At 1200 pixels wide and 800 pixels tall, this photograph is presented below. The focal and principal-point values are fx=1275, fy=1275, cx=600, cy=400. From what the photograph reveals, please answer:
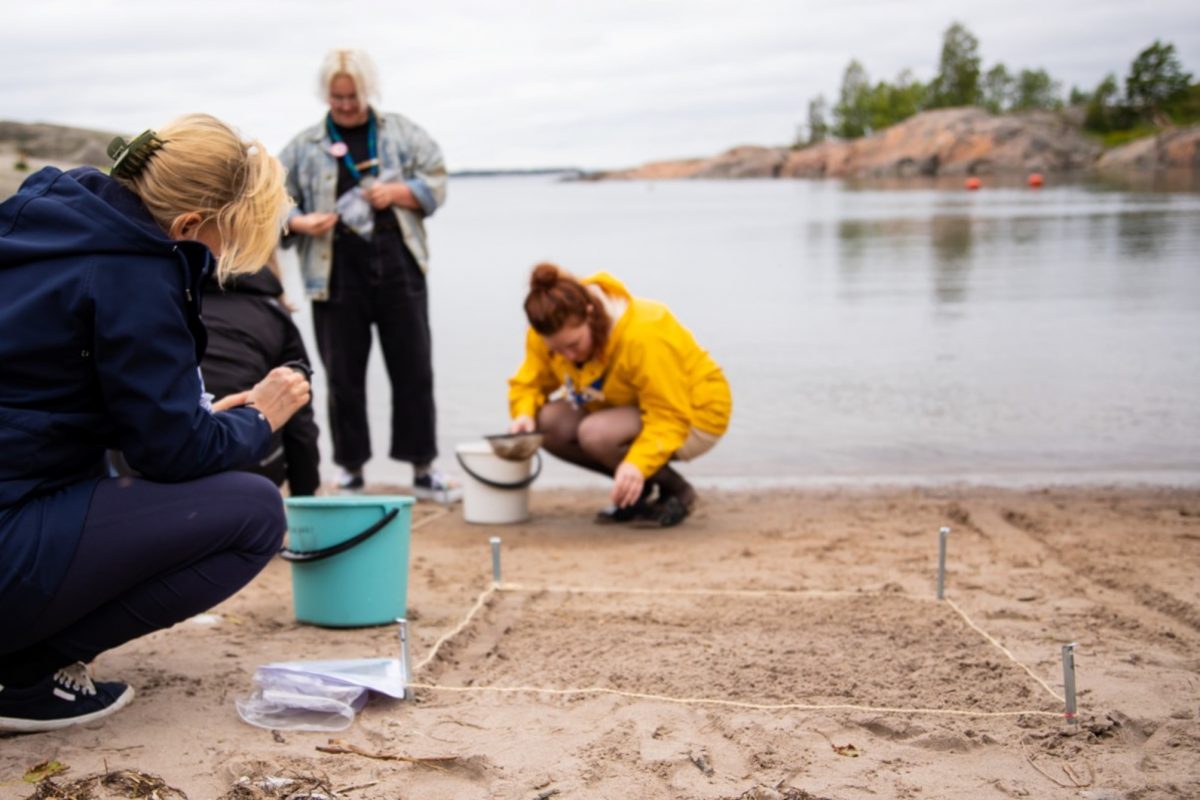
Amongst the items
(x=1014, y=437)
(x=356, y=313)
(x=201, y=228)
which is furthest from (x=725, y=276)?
(x=201, y=228)

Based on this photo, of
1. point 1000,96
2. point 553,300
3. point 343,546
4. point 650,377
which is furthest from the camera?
point 1000,96

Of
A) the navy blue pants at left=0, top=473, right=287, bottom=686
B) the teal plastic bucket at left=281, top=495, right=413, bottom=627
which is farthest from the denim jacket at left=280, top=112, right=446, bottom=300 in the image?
the navy blue pants at left=0, top=473, right=287, bottom=686

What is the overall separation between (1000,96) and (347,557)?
351 ft

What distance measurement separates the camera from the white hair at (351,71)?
5.62m

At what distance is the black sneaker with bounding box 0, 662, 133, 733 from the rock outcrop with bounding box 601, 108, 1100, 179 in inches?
2347

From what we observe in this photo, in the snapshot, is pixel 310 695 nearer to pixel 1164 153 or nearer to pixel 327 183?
pixel 327 183

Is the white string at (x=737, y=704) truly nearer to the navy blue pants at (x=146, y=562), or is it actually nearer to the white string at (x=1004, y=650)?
the white string at (x=1004, y=650)

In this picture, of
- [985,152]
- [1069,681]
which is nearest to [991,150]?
[985,152]

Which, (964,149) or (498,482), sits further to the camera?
(964,149)

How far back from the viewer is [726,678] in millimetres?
3221

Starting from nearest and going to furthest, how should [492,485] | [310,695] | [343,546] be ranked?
[310,695] < [343,546] < [492,485]

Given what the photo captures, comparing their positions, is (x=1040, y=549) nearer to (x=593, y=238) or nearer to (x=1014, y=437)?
(x=1014, y=437)

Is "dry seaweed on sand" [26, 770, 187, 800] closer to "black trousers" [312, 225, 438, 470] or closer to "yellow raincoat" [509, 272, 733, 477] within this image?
"yellow raincoat" [509, 272, 733, 477]

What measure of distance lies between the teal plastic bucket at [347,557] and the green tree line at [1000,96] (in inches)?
2589
